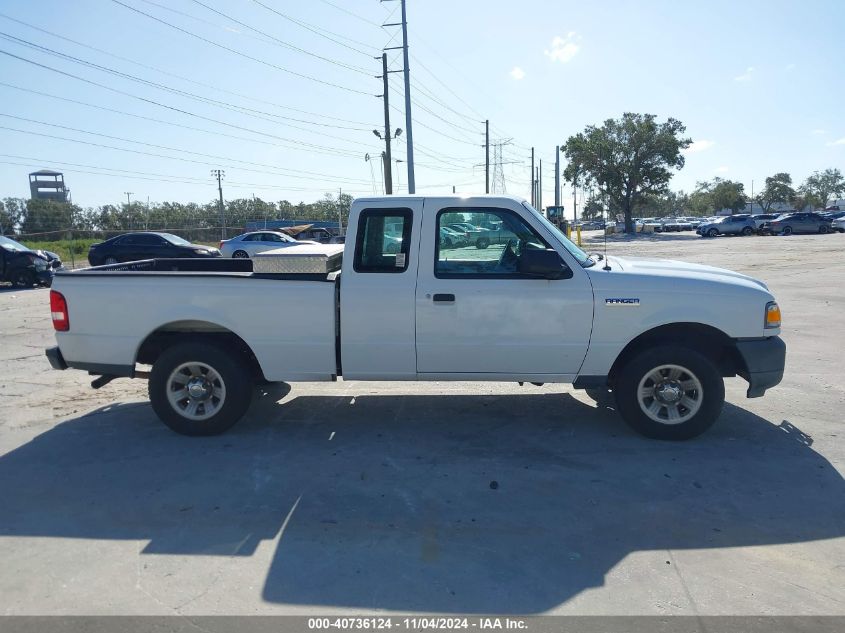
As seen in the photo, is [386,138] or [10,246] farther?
[386,138]

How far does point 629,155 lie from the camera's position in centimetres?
5684

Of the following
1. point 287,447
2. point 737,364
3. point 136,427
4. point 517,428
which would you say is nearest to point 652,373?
point 737,364

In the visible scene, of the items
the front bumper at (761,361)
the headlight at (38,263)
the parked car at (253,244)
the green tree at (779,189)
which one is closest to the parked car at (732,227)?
the parked car at (253,244)

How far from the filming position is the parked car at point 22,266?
59.9ft

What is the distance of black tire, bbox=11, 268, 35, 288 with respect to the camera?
60.3 feet

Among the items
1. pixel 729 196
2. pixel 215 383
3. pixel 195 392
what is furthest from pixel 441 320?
pixel 729 196

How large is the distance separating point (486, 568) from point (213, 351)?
10.1 ft

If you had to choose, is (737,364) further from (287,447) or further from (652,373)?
(287,447)

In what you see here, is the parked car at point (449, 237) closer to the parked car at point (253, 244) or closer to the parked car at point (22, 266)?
the parked car at point (22, 266)

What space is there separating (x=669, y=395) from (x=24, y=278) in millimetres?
19460

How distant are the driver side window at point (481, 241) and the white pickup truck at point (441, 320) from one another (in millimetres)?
12

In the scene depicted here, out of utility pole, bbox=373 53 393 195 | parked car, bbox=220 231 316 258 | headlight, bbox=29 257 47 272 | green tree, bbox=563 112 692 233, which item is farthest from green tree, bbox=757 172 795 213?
headlight, bbox=29 257 47 272

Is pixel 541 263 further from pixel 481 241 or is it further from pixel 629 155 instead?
pixel 629 155

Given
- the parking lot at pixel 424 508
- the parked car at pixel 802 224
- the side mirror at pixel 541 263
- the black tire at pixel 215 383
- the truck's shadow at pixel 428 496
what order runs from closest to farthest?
the parking lot at pixel 424 508
the truck's shadow at pixel 428 496
the side mirror at pixel 541 263
the black tire at pixel 215 383
the parked car at pixel 802 224
